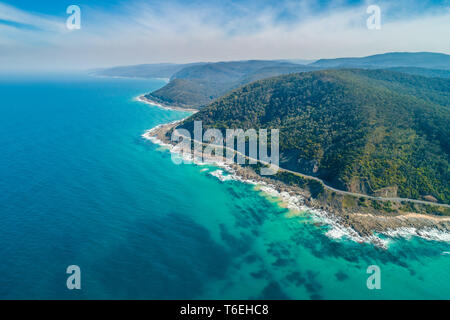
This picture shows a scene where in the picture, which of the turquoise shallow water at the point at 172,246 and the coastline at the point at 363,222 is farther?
the coastline at the point at 363,222

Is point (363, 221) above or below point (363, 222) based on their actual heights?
above

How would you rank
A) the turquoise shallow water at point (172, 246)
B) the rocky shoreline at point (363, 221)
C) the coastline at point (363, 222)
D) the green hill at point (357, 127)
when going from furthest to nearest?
the green hill at point (357, 127) → the rocky shoreline at point (363, 221) → the coastline at point (363, 222) → the turquoise shallow water at point (172, 246)

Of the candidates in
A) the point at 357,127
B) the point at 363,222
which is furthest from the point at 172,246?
the point at 357,127

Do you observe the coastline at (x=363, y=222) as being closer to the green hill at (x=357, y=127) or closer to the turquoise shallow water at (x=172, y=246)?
the turquoise shallow water at (x=172, y=246)

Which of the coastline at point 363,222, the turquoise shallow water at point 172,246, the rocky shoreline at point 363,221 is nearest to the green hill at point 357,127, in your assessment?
the rocky shoreline at point 363,221

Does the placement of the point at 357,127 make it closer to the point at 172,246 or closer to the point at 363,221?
the point at 363,221

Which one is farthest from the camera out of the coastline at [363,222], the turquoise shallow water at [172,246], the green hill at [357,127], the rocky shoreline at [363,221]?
the green hill at [357,127]

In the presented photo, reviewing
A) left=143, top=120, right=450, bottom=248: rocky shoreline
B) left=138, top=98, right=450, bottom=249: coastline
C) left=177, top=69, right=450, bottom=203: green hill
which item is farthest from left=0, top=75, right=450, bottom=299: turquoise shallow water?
left=177, top=69, right=450, bottom=203: green hill
